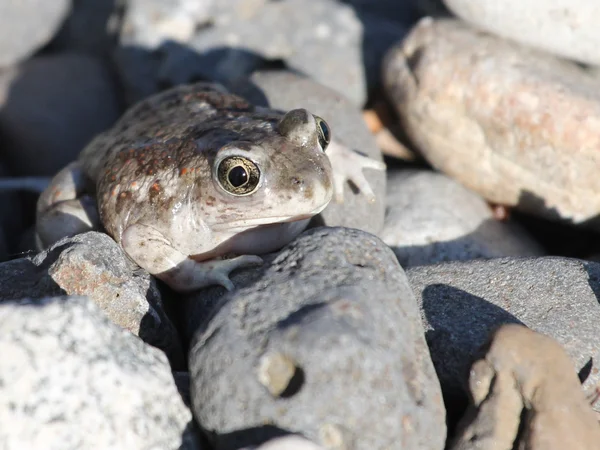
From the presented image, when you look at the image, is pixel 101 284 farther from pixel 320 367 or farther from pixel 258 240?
pixel 320 367

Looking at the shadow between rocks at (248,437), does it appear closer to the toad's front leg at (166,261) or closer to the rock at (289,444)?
the rock at (289,444)

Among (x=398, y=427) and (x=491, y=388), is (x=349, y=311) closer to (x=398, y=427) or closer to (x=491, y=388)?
(x=398, y=427)

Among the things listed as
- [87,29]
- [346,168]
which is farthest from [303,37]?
[87,29]

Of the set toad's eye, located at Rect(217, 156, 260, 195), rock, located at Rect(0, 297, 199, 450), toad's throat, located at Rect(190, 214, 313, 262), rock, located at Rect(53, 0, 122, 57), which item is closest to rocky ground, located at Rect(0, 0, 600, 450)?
rock, located at Rect(0, 297, 199, 450)

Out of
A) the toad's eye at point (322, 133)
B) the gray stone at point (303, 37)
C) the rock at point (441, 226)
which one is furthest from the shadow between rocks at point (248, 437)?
the gray stone at point (303, 37)

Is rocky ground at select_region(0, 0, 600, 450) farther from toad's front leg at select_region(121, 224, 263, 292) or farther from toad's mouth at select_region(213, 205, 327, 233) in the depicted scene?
toad's mouth at select_region(213, 205, 327, 233)

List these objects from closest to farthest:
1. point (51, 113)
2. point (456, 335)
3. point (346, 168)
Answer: point (456, 335)
point (346, 168)
point (51, 113)
